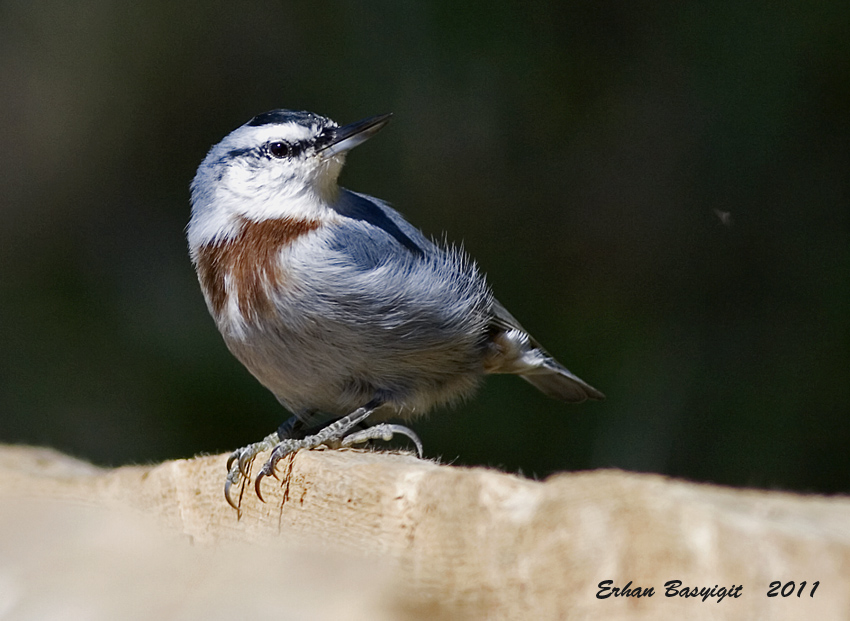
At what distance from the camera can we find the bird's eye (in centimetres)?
250

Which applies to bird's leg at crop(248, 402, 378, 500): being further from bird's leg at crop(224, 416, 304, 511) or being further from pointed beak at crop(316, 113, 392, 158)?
pointed beak at crop(316, 113, 392, 158)

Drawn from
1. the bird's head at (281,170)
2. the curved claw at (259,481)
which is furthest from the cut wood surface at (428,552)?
the bird's head at (281,170)

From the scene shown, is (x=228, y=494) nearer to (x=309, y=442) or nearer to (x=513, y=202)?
(x=309, y=442)

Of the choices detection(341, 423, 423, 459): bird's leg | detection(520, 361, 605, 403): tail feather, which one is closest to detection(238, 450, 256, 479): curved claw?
detection(341, 423, 423, 459): bird's leg

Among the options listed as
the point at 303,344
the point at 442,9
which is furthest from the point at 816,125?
the point at 303,344

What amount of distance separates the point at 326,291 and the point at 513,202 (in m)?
2.08

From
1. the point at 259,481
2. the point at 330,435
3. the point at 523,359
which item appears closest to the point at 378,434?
the point at 330,435

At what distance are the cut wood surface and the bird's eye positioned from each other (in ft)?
3.33

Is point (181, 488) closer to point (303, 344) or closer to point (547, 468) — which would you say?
point (303, 344)

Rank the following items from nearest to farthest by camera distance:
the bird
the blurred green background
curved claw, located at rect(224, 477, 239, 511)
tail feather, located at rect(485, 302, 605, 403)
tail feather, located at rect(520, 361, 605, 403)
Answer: curved claw, located at rect(224, 477, 239, 511) → the bird → tail feather, located at rect(485, 302, 605, 403) → tail feather, located at rect(520, 361, 605, 403) → the blurred green background

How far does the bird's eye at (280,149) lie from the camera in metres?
2.50

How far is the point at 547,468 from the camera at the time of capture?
4.00 metres

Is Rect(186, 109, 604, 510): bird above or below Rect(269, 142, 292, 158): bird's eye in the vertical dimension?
below

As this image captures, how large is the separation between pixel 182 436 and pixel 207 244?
72.7 inches
